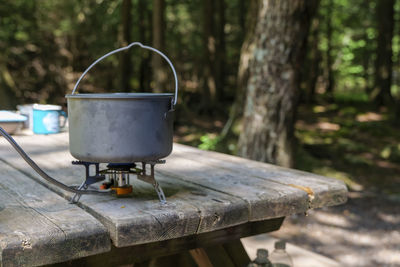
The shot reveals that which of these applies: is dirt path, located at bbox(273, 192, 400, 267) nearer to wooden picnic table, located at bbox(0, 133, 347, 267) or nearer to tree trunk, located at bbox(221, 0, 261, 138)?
tree trunk, located at bbox(221, 0, 261, 138)

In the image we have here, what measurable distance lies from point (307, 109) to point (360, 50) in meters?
5.11

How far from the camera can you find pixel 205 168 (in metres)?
2.12

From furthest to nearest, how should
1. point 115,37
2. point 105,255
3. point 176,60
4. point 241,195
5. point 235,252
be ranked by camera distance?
point 176,60 → point 115,37 → point 235,252 → point 241,195 → point 105,255

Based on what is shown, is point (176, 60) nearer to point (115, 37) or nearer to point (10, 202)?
point (115, 37)

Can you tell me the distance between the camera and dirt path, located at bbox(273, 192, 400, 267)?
419 centimetres

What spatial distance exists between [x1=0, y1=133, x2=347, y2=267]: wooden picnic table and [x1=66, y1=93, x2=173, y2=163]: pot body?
17 centimetres

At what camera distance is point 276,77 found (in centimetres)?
409

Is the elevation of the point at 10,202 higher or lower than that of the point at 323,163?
higher

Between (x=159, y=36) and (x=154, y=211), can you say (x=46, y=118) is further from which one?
(x=159, y=36)

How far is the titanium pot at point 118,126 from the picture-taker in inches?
55.6

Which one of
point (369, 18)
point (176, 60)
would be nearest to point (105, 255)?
point (176, 60)

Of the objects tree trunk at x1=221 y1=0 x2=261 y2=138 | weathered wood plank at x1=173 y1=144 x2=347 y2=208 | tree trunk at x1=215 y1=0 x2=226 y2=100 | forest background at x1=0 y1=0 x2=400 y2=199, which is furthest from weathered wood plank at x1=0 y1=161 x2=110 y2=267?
tree trunk at x1=215 y1=0 x2=226 y2=100

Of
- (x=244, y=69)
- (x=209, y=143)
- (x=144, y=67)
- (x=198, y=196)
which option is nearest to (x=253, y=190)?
(x=198, y=196)

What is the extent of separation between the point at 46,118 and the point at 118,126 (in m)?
1.72
